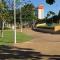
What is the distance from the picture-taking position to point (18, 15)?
71.1 m

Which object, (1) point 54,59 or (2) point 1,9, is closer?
(1) point 54,59

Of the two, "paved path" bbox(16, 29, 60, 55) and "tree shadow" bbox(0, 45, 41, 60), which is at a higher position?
"tree shadow" bbox(0, 45, 41, 60)

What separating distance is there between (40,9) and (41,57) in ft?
363

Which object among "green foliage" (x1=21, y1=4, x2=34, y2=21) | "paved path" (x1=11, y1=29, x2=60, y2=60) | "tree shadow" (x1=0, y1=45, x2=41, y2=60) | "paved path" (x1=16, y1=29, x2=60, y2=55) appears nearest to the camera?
"tree shadow" (x1=0, y1=45, x2=41, y2=60)

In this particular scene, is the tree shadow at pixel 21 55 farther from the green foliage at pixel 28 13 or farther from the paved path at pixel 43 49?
the green foliage at pixel 28 13

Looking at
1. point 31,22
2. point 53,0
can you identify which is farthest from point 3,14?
point 31,22

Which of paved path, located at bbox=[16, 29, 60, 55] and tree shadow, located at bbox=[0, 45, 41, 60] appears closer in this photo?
tree shadow, located at bbox=[0, 45, 41, 60]

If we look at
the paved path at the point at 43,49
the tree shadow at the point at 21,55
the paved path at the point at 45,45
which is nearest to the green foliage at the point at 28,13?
the paved path at the point at 45,45

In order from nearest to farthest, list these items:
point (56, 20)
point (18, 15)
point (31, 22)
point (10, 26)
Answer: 1. point (56, 20)
2. point (18, 15)
3. point (10, 26)
4. point (31, 22)

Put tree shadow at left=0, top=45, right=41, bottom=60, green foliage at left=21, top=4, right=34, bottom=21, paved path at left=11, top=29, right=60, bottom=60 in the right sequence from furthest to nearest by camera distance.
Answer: green foliage at left=21, top=4, right=34, bottom=21 → paved path at left=11, top=29, right=60, bottom=60 → tree shadow at left=0, top=45, right=41, bottom=60

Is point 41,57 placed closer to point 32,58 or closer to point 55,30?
point 32,58

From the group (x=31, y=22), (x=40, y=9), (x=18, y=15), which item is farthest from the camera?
(x=40, y=9)

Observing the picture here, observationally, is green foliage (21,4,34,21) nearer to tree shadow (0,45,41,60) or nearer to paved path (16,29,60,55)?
paved path (16,29,60,55)

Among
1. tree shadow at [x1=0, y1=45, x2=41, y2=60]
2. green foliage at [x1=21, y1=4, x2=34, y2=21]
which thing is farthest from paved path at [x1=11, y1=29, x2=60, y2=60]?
green foliage at [x1=21, y1=4, x2=34, y2=21]
